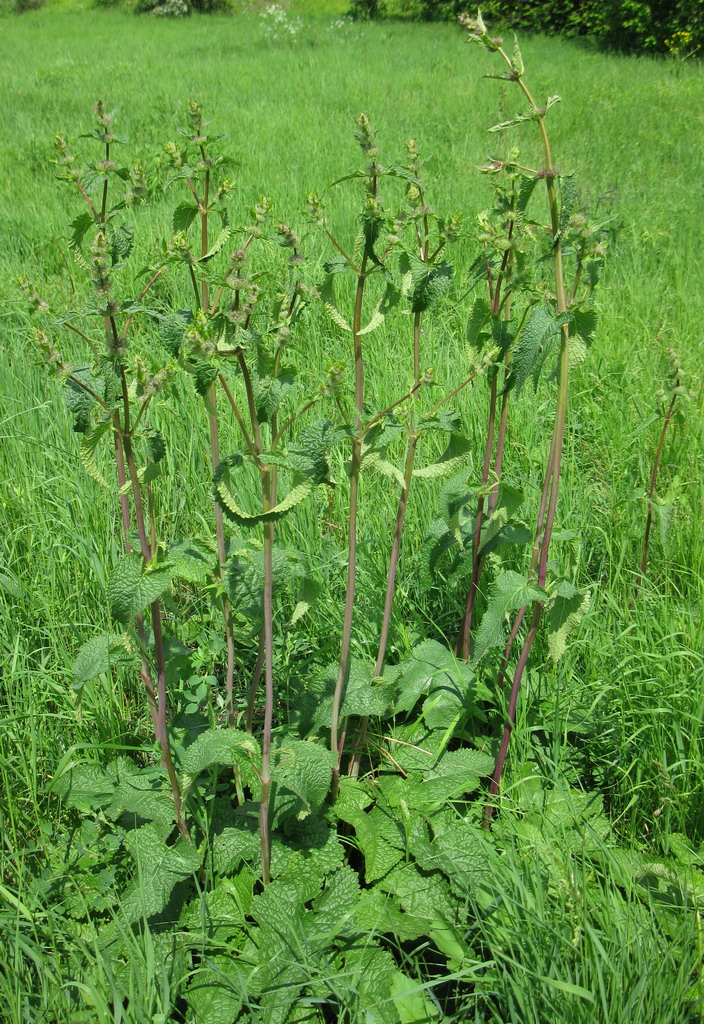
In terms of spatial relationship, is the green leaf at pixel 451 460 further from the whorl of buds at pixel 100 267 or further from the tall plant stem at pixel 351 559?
the whorl of buds at pixel 100 267

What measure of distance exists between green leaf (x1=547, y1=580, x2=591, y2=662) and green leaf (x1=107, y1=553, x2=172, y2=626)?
70 centimetres

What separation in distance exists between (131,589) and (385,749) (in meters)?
0.72

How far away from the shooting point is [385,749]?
1652 millimetres

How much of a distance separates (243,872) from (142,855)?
201 millimetres

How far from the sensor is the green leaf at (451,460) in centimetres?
144

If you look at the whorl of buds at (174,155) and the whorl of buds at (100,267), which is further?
the whorl of buds at (174,155)

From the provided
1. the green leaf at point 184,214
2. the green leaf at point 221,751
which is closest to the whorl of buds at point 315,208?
the green leaf at point 184,214

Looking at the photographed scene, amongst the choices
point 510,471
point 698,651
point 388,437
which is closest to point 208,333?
point 388,437

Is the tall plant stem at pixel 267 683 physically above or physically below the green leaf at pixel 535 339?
below

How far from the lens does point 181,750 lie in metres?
1.53

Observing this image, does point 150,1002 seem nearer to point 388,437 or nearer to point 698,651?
point 388,437

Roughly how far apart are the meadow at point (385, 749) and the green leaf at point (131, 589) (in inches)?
0.8

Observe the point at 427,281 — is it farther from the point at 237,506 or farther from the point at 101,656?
the point at 101,656

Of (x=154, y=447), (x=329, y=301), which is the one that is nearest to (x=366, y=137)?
(x=329, y=301)
